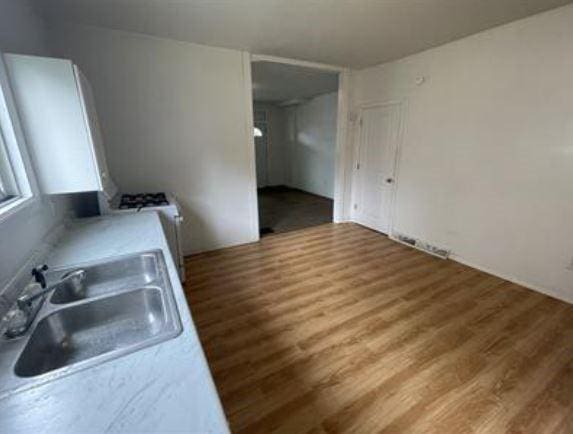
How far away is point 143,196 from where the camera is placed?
3025 millimetres

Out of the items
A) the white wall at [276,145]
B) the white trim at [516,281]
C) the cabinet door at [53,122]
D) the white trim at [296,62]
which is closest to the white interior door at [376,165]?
the white trim at [296,62]

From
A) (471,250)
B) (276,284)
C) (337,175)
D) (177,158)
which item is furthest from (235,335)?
(337,175)

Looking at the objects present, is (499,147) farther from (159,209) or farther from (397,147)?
(159,209)

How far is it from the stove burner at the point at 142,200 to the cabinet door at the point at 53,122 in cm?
88

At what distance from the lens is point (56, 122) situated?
5.54ft

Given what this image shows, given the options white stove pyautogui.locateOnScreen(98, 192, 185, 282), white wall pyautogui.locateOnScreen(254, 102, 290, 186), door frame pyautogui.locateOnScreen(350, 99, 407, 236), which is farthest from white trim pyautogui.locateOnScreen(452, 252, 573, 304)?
white wall pyautogui.locateOnScreen(254, 102, 290, 186)

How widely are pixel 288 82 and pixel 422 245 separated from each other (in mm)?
3746

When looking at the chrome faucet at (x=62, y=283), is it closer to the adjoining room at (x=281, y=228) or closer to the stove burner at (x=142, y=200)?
the adjoining room at (x=281, y=228)

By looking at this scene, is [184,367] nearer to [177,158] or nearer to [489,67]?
[177,158]

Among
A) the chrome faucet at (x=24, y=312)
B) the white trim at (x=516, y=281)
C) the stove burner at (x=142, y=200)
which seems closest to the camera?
the chrome faucet at (x=24, y=312)

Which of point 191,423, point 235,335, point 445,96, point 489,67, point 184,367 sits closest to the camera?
A: point 191,423

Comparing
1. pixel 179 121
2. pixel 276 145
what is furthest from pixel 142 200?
pixel 276 145

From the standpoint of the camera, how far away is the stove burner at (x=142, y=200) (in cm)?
271

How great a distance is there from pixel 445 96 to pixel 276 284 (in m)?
2.95
